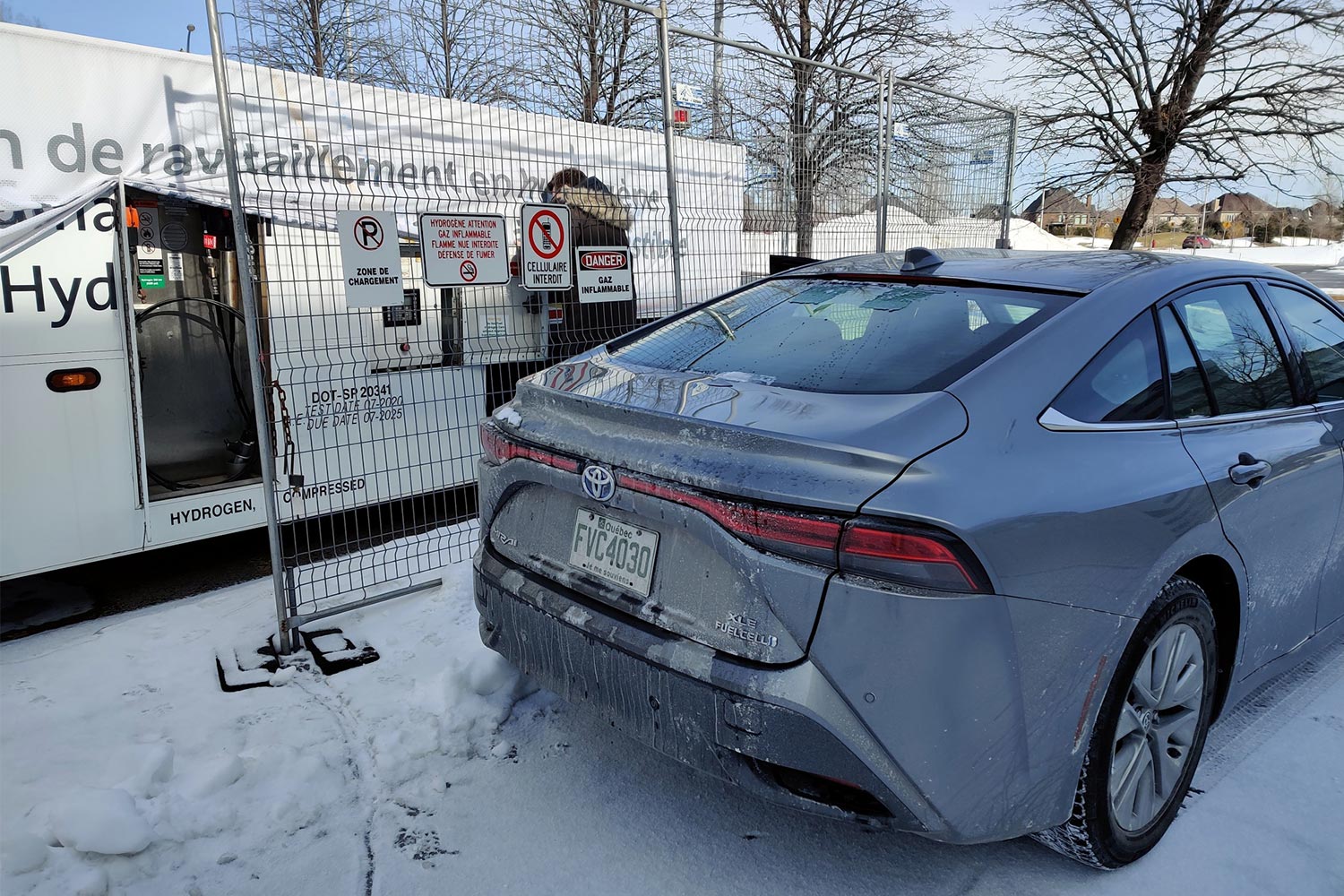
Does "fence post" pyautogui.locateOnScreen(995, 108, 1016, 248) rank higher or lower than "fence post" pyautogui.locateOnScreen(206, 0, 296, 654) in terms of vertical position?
higher

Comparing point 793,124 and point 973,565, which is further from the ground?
point 793,124

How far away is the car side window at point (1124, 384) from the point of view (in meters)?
2.37

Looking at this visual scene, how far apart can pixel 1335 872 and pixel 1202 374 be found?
1.44 m

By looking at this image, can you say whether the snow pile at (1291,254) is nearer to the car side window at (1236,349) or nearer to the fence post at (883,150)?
the fence post at (883,150)

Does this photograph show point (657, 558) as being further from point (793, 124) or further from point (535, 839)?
point (793, 124)

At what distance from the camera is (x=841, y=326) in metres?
2.88

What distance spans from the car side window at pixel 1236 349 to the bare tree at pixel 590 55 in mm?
3285

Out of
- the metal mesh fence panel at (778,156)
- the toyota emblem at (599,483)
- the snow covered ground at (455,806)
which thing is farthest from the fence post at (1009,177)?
the toyota emblem at (599,483)

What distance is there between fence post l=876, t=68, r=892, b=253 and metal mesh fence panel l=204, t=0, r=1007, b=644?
30 millimetres

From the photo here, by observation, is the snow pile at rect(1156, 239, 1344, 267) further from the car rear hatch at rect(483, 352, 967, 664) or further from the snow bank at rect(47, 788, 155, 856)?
the snow bank at rect(47, 788, 155, 856)

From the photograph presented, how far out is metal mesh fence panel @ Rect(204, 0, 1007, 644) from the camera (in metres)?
4.52

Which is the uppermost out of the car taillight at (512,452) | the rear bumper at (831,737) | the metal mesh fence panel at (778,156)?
the metal mesh fence panel at (778,156)

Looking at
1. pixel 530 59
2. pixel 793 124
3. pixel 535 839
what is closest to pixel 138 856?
pixel 535 839

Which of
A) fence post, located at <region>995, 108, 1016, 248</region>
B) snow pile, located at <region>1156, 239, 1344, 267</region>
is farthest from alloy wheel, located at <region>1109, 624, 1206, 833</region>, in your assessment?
snow pile, located at <region>1156, 239, 1344, 267</region>
